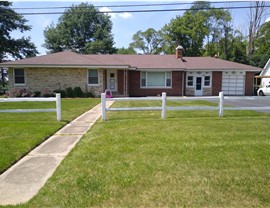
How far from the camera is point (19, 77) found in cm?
2203

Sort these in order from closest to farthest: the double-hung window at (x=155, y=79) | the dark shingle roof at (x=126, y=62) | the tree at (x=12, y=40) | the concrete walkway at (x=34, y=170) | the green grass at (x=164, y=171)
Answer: the green grass at (x=164, y=171) → the concrete walkway at (x=34, y=170) → the dark shingle roof at (x=126, y=62) → the double-hung window at (x=155, y=79) → the tree at (x=12, y=40)

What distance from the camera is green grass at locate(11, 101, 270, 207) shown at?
3371 millimetres

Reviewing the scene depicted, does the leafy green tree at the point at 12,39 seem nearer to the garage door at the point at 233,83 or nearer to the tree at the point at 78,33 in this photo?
the tree at the point at 78,33

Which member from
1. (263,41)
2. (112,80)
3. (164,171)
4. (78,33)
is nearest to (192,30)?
(263,41)

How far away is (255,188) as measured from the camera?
366 cm

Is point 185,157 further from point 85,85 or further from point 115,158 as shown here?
point 85,85

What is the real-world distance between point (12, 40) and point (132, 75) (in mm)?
27323

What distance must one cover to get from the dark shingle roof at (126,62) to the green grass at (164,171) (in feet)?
51.0

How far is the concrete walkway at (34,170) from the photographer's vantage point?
11.7 feet

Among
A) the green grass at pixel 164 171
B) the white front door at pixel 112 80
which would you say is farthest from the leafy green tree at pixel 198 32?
the green grass at pixel 164 171

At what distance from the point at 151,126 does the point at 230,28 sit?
5087 cm

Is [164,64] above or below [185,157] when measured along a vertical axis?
above

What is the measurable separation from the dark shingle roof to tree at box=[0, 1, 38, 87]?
21.4 m

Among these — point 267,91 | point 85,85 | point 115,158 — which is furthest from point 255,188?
point 267,91
